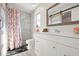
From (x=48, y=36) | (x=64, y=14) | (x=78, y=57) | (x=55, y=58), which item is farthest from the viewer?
(x=48, y=36)

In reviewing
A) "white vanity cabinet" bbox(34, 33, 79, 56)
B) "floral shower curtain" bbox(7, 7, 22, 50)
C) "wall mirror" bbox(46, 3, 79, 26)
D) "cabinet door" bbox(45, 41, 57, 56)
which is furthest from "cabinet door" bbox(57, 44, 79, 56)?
"floral shower curtain" bbox(7, 7, 22, 50)

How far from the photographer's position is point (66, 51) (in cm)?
126

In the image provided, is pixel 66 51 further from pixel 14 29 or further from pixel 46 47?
pixel 14 29

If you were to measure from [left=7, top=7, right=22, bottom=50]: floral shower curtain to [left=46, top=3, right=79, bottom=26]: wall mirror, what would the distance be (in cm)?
79

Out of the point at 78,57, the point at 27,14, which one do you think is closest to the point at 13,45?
the point at 27,14

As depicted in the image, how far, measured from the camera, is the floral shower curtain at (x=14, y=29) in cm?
154

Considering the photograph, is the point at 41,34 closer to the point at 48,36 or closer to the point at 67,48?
the point at 48,36

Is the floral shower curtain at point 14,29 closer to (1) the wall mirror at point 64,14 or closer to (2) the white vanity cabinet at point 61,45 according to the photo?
(2) the white vanity cabinet at point 61,45

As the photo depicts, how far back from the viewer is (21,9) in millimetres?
1595

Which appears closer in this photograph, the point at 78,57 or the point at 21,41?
the point at 78,57

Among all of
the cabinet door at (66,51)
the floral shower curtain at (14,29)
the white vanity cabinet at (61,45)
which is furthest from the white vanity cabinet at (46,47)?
the floral shower curtain at (14,29)

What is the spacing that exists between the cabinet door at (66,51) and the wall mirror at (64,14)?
16.0 inches

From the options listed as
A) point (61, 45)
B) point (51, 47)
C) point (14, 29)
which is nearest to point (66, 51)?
point (61, 45)

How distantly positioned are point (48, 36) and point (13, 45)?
674mm
